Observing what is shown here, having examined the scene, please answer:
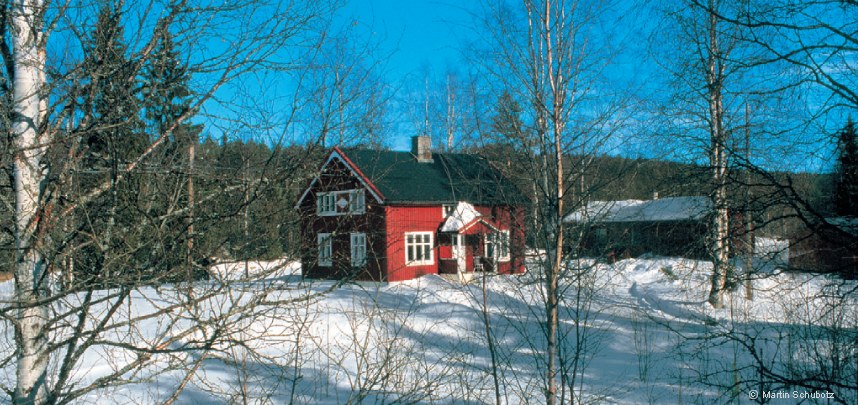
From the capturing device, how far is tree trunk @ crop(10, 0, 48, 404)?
2732 millimetres

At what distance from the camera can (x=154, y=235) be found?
282 cm

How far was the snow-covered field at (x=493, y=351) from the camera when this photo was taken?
428 cm

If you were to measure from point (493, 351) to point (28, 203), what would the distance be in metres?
2.97

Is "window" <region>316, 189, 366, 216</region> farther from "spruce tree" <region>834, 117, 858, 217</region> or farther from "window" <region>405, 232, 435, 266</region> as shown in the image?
"window" <region>405, 232, 435, 266</region>

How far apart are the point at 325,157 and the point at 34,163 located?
1510 mm

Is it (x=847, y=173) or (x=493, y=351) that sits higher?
(x=847, y=173)

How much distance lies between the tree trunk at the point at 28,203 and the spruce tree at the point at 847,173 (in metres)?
→ 5.38

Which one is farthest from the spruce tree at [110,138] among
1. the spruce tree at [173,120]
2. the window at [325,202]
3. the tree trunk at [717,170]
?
the tree trunk at [717,170]

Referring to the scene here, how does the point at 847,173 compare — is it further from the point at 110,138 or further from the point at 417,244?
the point at 417,244

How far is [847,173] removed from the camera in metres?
4.61

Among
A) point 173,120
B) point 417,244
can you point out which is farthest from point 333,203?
point 417,244

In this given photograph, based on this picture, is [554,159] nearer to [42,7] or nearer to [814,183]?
[814,183]

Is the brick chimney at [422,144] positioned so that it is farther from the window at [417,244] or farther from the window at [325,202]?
the window at [325,202]

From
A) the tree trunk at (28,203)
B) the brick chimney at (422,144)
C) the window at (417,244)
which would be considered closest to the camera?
the tree trunk at (28,203)
